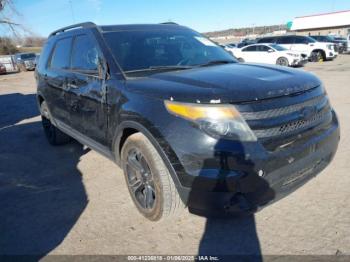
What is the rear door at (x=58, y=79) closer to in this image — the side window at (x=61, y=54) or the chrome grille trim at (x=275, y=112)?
the side window at (x=61, y=54)

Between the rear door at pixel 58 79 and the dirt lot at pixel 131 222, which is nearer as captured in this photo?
the dirt lot at pixel 131 222

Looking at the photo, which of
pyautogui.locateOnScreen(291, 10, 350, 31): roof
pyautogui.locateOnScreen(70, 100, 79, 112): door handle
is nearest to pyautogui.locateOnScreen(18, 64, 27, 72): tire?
pyautogui.locateOnScreen(70, 100, 79, 112): door handle


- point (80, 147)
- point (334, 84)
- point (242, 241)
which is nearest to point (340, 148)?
point (242, 241)

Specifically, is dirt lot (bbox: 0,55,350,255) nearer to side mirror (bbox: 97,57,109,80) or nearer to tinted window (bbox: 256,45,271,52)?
side mirror (bbox: 97,57,109,80)

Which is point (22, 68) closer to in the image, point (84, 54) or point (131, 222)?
point (84, 54)

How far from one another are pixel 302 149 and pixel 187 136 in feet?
3.12

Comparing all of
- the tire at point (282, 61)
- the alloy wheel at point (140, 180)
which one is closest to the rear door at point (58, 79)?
the alloy wheel at point (140, 180)

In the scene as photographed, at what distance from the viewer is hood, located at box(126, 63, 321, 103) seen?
7.89 feet

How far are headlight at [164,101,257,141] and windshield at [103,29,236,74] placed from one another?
1.15 meters

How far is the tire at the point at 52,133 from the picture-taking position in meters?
5.49

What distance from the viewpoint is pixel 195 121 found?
238cm

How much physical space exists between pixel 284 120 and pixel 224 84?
21.7 inches

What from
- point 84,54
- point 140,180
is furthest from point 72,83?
point 140,180

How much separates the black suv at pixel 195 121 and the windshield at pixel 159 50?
0.04ft
